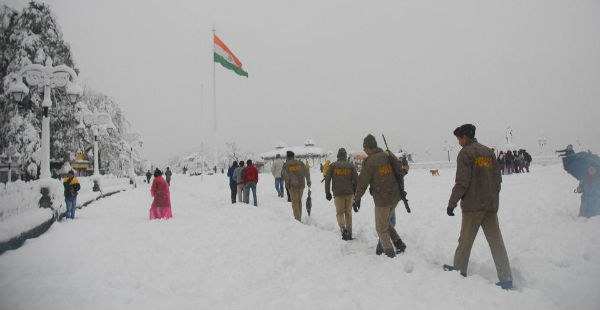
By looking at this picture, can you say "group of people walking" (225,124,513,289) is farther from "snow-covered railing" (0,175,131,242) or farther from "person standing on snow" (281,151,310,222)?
"snow-covered railing" (0,175,131,242)

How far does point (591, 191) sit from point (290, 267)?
664cm

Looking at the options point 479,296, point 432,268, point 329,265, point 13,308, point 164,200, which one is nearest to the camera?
point 13,308

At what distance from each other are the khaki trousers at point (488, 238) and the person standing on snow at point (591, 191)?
13.6 feet

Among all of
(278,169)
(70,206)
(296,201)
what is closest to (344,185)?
(296,201)

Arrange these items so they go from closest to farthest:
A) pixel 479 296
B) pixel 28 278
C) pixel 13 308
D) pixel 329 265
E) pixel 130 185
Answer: pixel 13 308 < pixel 479 296 < pixel 28 278 < pixel 329 265 < pixel 130 185

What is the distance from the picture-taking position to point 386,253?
5.45m

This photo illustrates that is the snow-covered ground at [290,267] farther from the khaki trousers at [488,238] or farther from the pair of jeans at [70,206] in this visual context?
the pair of jeans at [70,206]

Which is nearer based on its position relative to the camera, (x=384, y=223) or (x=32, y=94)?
(x=384, y=223)

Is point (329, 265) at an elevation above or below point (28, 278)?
below

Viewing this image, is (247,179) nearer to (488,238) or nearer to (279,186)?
(279,186)

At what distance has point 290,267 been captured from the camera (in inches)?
212

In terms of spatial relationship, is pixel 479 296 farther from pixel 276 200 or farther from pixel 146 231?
pixel 276 200

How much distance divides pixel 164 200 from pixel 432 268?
808 cm

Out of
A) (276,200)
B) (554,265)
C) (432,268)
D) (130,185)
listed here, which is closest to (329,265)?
(432,268)
